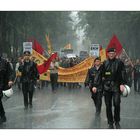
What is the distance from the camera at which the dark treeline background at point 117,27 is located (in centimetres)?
3834

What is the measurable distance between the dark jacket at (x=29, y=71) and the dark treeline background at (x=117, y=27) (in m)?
21.4

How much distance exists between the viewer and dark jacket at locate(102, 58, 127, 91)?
10828 millimetres

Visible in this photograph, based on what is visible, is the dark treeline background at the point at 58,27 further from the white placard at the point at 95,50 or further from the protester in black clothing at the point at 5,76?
the protester in black clothing at the point at 5,76

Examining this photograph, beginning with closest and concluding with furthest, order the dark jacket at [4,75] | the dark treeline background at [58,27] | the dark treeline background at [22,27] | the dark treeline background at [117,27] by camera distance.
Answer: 1. the dark jacket at [4,75]
2. the dark treeline background at [22,27]
3. the dark treeline background at [58,27]
4. the dark treeline background at [117,27]

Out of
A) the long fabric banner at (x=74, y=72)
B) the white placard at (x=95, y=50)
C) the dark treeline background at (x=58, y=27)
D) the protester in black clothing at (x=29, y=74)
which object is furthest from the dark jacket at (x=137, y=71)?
the dark treeline background at (x=58, y=27)

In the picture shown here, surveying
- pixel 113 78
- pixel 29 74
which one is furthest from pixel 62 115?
pixel 113 78

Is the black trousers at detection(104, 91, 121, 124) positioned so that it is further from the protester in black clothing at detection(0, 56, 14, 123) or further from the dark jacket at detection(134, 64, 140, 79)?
the dark jacket at detection(134, 64, 140, 79)

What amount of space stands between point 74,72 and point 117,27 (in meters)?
16.7

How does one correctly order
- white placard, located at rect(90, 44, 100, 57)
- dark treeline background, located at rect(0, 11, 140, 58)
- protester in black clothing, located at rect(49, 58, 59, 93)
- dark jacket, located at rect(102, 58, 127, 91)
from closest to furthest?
dark jacket, located at rect(102, 58, 127, 91)
protester in black clothing, located at rect(49, 58, 59, 93)
white placard, located at rect(90, 44, 100, 57)
dark treeline background, located at rect(0, 11, 140, 58)

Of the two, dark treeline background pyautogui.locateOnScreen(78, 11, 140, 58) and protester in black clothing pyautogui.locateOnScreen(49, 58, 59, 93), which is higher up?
dark treeline background pyautogui.locateOnScreen(78, 11, 140, 58)

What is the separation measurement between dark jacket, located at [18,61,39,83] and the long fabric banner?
982 centimetres

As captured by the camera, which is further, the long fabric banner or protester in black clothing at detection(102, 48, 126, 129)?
the long fabric banner

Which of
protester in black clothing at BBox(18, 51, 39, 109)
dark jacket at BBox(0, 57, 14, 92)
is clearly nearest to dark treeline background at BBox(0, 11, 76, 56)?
protester in black clothing at BBox(18, 51, 39, 109)

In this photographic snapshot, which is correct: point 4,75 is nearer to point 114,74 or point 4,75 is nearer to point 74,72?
point 114,74
